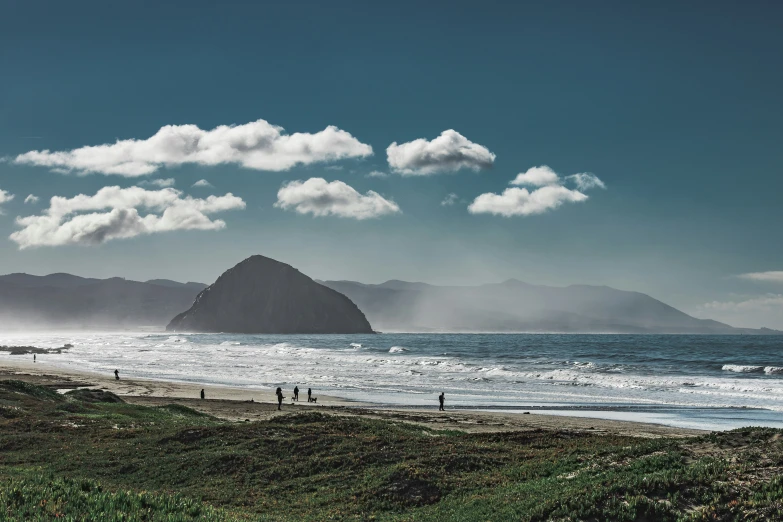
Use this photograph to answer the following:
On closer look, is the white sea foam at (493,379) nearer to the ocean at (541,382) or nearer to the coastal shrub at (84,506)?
the ocean at (541,382)

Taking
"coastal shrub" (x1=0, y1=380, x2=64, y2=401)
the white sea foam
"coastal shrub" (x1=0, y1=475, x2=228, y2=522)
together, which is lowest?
the white sea foam

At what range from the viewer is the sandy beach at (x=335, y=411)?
33.2 m

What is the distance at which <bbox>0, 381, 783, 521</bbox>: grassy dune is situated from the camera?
10.6 metres

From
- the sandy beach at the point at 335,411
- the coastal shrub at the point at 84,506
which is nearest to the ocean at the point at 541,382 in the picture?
the sandy beach at the point at 335,411

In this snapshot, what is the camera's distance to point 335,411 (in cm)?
4141

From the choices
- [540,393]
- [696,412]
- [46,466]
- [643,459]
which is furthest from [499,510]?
[540,393]

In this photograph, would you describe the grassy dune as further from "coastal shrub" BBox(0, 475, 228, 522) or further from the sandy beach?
the sandy beach

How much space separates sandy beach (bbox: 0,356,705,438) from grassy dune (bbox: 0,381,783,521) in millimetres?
7005

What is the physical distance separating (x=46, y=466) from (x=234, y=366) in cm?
7151

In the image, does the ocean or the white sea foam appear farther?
the white sea foam

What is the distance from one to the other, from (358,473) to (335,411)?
23786 mm

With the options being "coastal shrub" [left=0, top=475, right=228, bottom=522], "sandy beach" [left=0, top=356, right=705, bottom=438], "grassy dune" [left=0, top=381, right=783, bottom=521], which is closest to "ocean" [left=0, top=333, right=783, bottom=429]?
"sandy beach" [left=0, top=356, right=705, bottom=438]

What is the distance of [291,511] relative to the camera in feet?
49.2

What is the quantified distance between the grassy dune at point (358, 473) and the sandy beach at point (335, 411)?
701 cm
